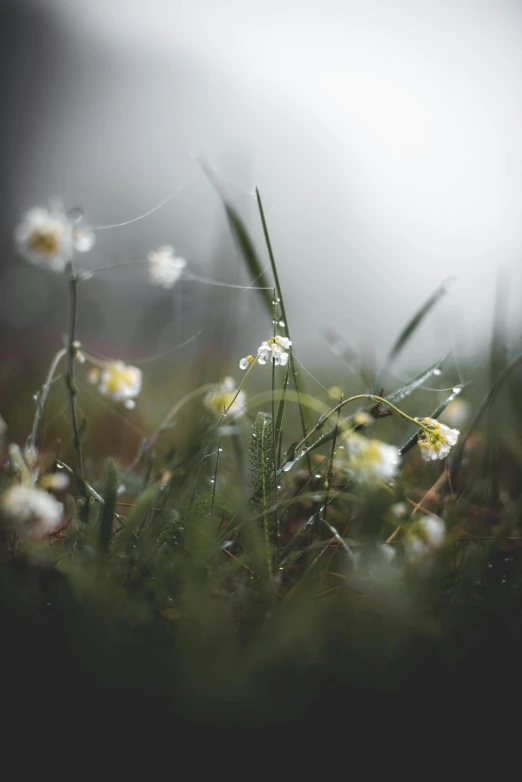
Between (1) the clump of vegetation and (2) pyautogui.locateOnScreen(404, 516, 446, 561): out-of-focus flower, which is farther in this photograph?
(2) pyautogui.locateOnScreen(404, 516, 446, 561): out-of-focus flower

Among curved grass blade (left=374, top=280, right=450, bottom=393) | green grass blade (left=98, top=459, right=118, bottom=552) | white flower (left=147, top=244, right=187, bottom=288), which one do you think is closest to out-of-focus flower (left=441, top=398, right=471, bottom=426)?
curved grass blade (left=374, top=280, right=450, bottom=393)

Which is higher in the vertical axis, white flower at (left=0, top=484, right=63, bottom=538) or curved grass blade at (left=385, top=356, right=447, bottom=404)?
curved grass blade at (left=385, top=356, right=447, bottom=404)

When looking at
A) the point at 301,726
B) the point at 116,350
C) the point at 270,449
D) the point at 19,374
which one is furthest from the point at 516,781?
the point at 116,350

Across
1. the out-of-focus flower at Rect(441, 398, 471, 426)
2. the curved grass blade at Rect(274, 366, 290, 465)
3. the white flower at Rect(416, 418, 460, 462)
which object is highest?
the out-of-focus flower at Rect(441, 398, 471, 426)

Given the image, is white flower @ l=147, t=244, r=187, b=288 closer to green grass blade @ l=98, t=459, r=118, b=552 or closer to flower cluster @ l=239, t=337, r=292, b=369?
flower cluster @ l=239, t=337, r=292, b=369

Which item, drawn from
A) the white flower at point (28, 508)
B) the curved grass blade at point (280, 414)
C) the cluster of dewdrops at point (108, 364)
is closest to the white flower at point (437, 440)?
the cluster of dewdrops at point (108, 364)

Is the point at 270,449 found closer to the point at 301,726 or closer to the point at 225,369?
the point at 301,726

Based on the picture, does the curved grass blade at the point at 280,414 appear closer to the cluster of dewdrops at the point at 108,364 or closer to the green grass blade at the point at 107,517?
the cluster of dewdrops at the point at 108,364
